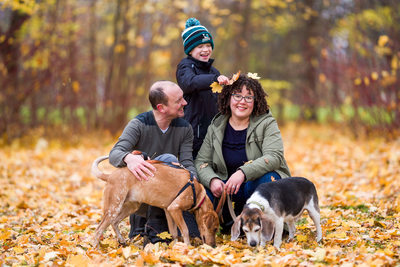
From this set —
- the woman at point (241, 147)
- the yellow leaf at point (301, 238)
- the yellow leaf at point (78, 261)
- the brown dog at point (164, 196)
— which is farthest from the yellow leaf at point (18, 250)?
the yellow leaf at point (301, 238)

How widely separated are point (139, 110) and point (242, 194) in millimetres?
10973

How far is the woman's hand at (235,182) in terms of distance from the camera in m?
4.32

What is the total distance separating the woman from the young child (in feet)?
0.83

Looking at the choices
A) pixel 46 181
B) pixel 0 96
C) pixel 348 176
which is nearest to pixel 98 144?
pixel 0 96

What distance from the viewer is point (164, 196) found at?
403 cm

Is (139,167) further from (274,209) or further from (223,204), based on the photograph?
(274,209)

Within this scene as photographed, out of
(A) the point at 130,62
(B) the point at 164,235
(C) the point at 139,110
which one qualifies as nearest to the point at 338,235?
(B) the point at 164,235

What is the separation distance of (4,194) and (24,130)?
553 centimetres

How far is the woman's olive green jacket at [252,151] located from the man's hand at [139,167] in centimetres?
77

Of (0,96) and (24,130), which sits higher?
(0,96)

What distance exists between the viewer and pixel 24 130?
1194cm

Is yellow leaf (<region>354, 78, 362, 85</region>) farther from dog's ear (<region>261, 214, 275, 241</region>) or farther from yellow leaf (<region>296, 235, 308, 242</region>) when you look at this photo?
dog's ear (<region>261, 214, 275, 241</region>)

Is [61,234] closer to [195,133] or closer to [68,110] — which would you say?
[195,133]

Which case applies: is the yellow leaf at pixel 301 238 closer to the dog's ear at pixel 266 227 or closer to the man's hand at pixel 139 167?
the dog's ear at pixel 266 227
